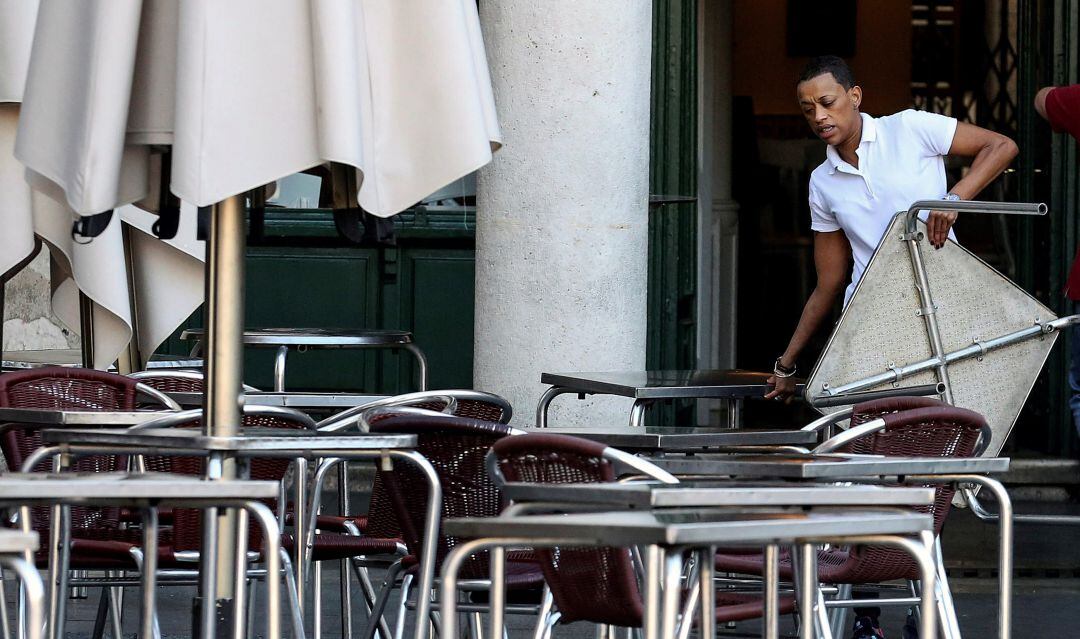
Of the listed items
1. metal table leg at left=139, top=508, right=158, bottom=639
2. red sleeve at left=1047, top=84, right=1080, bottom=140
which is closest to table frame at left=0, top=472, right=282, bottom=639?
metal table leg at left=139, top=508, right=158, bottom=639

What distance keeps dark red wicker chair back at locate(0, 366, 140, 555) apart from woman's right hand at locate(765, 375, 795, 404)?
186 centimetres

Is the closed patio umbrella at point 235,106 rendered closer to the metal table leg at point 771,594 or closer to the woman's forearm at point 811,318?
the metal table leg at point 771,594

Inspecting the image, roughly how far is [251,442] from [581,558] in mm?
646

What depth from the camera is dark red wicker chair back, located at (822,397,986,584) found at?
3.84 metres

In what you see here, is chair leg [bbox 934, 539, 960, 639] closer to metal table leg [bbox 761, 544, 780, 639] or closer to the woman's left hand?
metal table leg [bbox 761, 544, 780, 639]

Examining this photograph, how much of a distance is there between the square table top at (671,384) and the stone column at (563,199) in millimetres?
1082

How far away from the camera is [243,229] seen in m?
3.48

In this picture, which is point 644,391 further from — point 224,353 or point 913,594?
point 224,353

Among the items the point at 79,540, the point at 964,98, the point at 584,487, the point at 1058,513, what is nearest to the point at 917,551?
the point at 584,487

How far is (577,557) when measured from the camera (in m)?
3.28

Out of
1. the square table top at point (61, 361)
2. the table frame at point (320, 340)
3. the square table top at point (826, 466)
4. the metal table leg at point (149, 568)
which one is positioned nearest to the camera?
the metal table leg at point (149, 568)

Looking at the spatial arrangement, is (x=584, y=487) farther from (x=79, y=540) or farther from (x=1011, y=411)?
(x=1011, y=411)

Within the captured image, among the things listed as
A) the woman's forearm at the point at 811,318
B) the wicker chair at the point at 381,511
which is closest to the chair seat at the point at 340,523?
the wicker chair at the point at 381,511

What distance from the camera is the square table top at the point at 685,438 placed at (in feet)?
12.5
